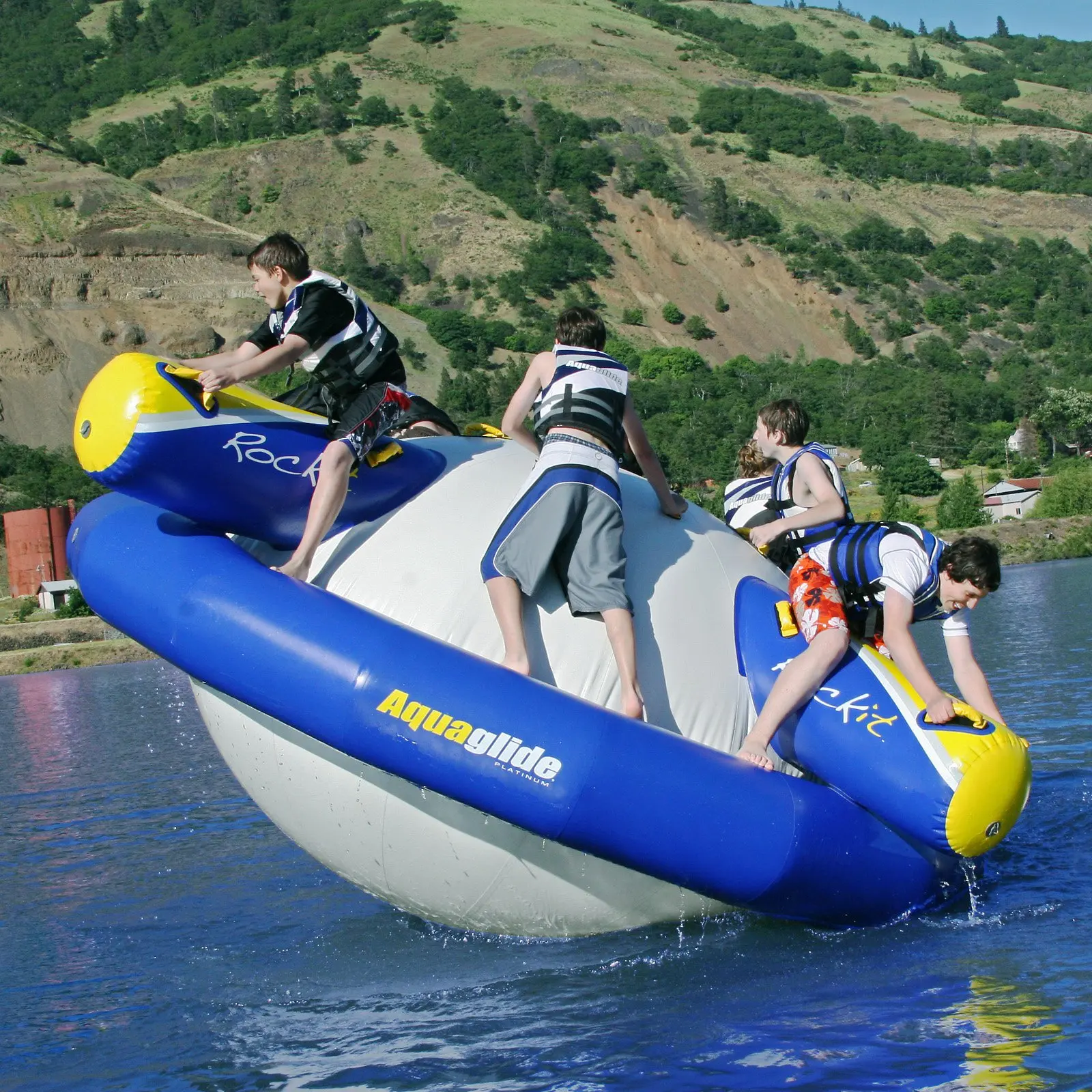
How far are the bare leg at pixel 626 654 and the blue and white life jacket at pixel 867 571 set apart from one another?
1.02 m

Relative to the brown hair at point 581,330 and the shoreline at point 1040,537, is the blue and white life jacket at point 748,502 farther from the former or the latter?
the shoreline at point 1040,537

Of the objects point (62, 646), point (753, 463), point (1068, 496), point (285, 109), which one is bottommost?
point (62, 646)


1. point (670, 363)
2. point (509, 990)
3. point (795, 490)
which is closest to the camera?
point (509, 990)

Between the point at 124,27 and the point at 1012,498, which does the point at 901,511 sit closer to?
the point at 1012,498

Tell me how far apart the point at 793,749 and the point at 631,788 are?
822 mm

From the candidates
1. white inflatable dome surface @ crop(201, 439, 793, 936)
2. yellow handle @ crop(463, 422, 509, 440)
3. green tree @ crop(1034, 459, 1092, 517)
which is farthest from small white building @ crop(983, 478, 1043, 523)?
white inflatable dome surface @ crop(201, 439, 793, 936)

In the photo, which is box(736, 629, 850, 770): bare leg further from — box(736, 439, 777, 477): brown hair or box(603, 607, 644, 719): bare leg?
box(736, 439, 777, 477): brown hair

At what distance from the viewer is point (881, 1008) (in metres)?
4.25

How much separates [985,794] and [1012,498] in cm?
6825

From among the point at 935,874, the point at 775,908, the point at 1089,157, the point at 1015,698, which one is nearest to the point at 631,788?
the point at 775,908

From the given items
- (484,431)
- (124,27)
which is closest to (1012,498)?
A: (484,431)

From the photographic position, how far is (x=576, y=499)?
198 inches

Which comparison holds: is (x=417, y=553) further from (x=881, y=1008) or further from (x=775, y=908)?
(x=881, y=1008)

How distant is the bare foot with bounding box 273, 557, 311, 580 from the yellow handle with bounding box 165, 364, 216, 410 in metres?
0.66
